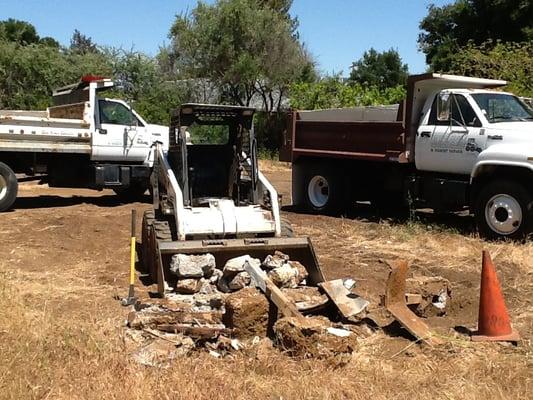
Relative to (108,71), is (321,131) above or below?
below

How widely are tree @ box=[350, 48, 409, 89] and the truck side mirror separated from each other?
4674cm

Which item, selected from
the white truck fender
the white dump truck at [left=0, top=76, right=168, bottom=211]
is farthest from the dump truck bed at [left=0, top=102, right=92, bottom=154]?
the white truck fender

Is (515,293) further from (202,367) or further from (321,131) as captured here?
(321,131)

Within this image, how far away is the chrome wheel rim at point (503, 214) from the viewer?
10.6 meters

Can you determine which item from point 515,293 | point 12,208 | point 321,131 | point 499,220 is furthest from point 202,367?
point 12,208

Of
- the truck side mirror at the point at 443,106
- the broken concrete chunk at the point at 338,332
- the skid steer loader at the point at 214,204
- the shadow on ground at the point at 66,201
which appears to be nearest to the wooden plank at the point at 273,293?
the broken concrete chunk at the point at 338,332

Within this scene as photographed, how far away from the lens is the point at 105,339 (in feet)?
18.9

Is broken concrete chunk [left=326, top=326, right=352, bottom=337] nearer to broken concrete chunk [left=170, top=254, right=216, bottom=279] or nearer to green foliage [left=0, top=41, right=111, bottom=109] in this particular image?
broken concrete chunk [left=170, top=254, right=216, bottom=279]

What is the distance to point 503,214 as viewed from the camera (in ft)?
35.2

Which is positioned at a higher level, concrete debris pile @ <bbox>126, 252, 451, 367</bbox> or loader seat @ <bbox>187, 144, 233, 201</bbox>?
loader seat @ <bbox>187, 144, 233, 201</bbox>

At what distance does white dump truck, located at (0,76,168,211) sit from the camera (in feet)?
45.8

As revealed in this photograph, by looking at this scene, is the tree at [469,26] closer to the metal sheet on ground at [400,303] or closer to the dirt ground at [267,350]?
the dirt ground at [267,350]

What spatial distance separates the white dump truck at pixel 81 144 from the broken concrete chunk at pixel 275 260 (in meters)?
7.47

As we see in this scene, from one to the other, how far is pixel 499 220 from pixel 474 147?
1.20 m
